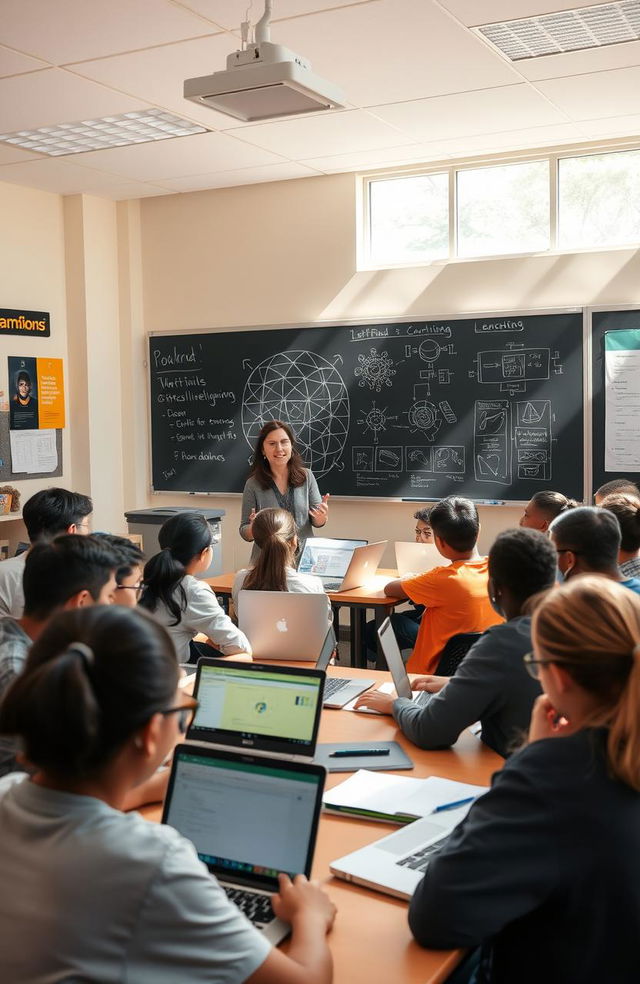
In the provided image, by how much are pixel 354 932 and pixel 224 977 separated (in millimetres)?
429

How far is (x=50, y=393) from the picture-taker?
6.41 metres

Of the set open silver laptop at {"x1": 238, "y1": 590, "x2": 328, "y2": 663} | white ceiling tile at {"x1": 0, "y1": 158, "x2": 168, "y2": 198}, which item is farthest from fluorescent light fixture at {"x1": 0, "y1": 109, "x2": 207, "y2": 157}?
open silver laptop at {"x1": 238, "y1": 590, "x2": 328, "y2": 663}

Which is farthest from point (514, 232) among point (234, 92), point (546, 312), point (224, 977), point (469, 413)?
point (224, 977)

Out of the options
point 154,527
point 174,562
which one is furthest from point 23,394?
point 174,562

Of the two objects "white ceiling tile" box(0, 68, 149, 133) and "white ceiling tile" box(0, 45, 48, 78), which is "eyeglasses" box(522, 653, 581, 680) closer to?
"white ceiling tile" box(0, 45, 48, 78)

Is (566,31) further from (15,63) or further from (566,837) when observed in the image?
(566,837)

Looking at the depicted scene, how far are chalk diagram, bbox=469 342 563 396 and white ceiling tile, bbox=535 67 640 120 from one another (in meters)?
1.32

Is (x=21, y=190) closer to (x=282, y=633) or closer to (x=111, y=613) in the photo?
(x=282, y=633)

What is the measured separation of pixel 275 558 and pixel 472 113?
2.61m

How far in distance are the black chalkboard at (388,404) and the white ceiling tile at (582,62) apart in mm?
1588

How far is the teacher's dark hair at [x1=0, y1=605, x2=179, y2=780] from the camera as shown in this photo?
1.14 metres

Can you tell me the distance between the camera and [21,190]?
242 inches

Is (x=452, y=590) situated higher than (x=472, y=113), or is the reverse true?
(x=472, y=113)

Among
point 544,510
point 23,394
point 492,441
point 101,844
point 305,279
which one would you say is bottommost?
point 101,844
